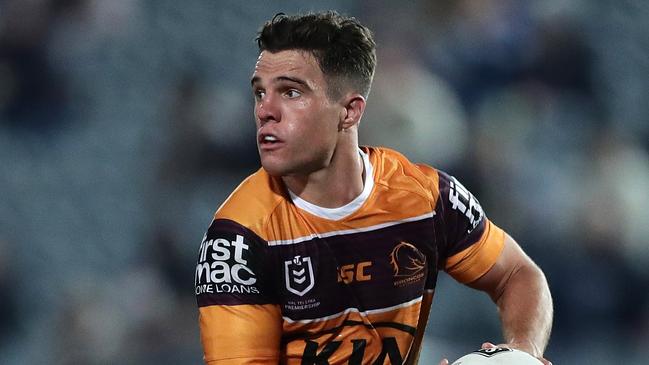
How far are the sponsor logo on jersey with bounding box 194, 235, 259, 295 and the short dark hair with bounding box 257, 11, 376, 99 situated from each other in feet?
2.03

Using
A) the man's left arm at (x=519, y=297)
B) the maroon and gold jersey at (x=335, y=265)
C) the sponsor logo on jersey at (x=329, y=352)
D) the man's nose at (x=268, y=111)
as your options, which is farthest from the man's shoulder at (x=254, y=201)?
the man's left arm at (x=519, y=297)

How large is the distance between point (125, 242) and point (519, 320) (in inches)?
122

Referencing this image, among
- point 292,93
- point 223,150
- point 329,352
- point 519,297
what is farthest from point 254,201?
point 223,150

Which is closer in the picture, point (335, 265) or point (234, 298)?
point (234, 298)

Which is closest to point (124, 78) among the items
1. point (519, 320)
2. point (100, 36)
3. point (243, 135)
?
point (100, 36)

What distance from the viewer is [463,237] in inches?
146

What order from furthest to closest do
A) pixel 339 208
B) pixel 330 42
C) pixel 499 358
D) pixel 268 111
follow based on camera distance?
1. pixel 339 208
2. pixel 330 42
3. pixel 268 111
4. pixel 499 358

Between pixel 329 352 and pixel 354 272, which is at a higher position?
→ pixel 354 272

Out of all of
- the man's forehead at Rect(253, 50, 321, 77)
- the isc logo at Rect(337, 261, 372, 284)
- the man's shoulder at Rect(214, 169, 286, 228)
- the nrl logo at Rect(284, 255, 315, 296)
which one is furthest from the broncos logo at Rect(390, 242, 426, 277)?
the man's forehead at Rect(253, 50, 321, 77)

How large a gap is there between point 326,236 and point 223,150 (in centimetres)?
285

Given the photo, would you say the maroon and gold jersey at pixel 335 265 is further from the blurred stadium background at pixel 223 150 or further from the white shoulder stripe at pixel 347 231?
the blurred stadium background at pixel 223 150

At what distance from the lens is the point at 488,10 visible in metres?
6.74

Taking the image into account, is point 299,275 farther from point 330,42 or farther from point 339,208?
point 330,42

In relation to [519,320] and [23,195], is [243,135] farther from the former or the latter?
[519,320]
